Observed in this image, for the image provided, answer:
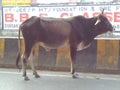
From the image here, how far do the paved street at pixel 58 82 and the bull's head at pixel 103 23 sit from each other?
1232mm

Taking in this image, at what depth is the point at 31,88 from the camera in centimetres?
982

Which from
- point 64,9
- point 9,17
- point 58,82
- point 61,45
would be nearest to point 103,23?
point 61,45

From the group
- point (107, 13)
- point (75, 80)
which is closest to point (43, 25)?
point (75, 80)

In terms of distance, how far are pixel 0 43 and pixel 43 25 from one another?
84.1 inches

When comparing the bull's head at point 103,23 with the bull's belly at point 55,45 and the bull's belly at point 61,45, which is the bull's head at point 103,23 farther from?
the bull's belly at point 55,45

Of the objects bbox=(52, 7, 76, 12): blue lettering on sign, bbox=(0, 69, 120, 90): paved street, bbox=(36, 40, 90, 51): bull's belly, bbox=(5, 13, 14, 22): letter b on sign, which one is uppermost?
bbox=(52, 7, 76, 12): blue lettering on sign

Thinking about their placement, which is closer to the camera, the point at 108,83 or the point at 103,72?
the point at 108,83

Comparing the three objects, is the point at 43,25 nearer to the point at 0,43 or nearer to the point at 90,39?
the point at 90,39

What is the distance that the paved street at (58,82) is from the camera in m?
9.92

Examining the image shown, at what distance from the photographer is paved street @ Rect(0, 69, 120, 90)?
391 inches

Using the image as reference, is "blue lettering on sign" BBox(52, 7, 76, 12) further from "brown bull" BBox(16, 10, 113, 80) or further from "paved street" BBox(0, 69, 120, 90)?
"paved street" BBox(0, 69, 120, 90)

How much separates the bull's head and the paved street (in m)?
1.23

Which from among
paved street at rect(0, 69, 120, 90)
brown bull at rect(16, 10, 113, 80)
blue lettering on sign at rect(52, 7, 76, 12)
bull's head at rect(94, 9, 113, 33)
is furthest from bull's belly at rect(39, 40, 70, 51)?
blue lettering on sign at rect(52, 7, 76, 12)

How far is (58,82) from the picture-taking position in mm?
10516
